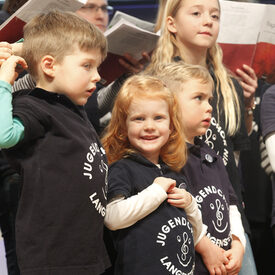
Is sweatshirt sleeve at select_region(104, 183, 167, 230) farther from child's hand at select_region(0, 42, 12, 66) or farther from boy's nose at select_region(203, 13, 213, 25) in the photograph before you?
boy's nose at select_region(203, 13, 213, 25)

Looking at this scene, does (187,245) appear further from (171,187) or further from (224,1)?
Answer: (224,1)

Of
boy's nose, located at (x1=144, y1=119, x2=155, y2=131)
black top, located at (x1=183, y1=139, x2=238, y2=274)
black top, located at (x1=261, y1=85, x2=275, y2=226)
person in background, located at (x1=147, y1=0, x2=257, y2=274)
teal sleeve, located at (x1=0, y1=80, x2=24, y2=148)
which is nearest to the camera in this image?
teal sleeve, located at (x1=0, y1=80, x2=24, y2=148)

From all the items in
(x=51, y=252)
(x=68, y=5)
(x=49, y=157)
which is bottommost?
(x=51, y=252)

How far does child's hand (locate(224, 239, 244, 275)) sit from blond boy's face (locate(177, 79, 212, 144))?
1.23 feet

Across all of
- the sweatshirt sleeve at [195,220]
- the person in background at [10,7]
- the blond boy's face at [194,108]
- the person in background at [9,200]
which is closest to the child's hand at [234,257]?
the sweatshirt sleeve at [195,220]

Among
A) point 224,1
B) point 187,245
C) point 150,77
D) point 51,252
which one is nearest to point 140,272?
point 187,245

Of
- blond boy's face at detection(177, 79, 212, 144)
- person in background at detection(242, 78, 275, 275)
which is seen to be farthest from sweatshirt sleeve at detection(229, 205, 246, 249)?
person in background at detection(242, 78, 275, 275)

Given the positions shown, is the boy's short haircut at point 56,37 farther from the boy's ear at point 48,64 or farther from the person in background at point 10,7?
the person in background at point 10,7

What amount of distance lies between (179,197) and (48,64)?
1.69 ft

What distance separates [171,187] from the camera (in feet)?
5.00

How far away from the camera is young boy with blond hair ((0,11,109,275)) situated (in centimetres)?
126

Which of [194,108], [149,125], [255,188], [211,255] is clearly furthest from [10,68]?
[255,188]

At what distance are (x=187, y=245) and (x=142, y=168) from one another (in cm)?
25

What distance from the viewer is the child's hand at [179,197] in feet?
4.95
